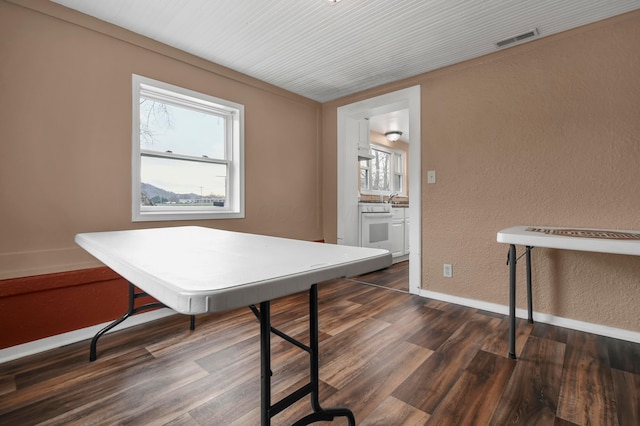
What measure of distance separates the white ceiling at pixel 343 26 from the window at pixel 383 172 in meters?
2.29

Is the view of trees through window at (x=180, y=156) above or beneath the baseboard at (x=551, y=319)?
above

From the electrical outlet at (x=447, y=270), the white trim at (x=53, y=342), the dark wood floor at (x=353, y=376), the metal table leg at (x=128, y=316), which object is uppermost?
the electrical outlet at (x=447, y=270)

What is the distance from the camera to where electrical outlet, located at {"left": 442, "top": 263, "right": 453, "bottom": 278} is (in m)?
2.90

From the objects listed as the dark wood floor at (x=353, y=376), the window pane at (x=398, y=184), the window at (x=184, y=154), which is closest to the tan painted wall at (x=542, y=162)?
the dark wood floor at (x=353, y=376)

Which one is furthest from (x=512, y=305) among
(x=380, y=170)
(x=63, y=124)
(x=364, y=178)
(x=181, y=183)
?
(x=380, y=170)

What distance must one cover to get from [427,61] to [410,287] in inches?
88.5

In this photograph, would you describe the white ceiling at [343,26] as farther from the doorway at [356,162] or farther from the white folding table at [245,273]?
the white folding table at [245,273]

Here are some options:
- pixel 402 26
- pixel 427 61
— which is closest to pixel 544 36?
pixel 427 61

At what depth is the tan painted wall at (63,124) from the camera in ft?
6.12

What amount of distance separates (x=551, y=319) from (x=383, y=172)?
3895 mm

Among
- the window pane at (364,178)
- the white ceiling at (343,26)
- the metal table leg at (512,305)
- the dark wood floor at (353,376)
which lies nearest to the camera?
the dark wood floor at (353,376)

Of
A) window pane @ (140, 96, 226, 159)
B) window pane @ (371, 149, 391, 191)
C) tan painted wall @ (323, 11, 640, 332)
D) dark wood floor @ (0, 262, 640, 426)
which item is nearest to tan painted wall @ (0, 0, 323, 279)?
window pane @ (140, 96, 226, 159)

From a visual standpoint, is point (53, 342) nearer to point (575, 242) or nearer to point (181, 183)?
point (181, 183)

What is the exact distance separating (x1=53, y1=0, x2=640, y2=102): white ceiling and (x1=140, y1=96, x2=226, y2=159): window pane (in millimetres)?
533
